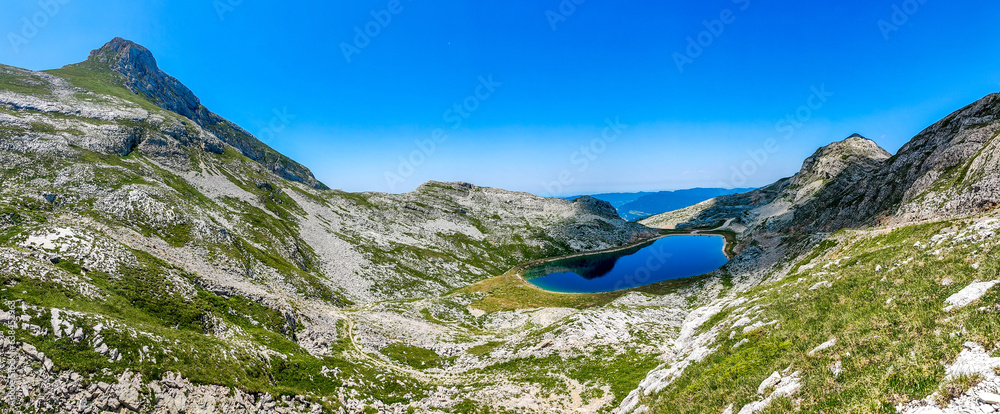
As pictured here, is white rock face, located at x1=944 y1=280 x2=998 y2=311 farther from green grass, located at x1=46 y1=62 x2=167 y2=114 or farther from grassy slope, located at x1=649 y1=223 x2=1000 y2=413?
green grass, located at x1=46 y1=62 x2=167 y2=114

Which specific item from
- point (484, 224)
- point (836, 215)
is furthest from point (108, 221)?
point (836, 215)

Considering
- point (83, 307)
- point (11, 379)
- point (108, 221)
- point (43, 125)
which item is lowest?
point (11, 379)

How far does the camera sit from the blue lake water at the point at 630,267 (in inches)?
4471

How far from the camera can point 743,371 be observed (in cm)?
1756

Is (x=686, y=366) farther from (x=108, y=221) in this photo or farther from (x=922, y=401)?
(x=108, y=221)

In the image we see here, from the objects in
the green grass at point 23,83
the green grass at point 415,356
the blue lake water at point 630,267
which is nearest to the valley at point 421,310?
the green grass at point 415,356

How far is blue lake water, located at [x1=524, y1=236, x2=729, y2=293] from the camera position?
11356 centimetres

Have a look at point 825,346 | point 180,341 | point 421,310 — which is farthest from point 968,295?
point 421,310

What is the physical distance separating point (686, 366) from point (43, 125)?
15787 cm

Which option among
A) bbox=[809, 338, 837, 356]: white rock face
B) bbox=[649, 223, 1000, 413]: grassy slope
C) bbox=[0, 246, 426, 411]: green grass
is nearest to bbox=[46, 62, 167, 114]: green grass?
bbox=[0, 246, 426, 411]: green grass

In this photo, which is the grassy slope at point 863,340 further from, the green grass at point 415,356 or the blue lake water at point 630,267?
the blue lake water at point 630,267

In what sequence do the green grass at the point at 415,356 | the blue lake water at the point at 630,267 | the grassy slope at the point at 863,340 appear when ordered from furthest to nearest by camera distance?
the blue lake water at the point at 630,267 → the green grass at the point at 415,356 → the grassy slope at the point at 863,340

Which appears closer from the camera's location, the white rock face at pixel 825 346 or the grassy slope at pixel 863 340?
the grassy slope at pixel 863 340

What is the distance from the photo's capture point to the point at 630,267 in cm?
13675
